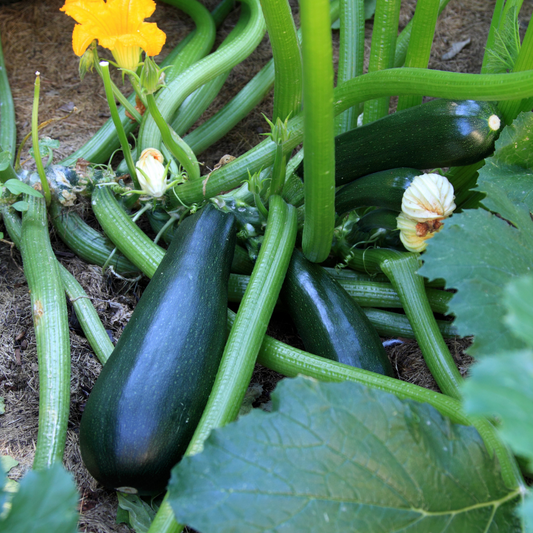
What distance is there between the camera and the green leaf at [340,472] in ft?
3.26

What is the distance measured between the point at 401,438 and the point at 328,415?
0.17m

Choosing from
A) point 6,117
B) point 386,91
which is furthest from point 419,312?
point 6,117

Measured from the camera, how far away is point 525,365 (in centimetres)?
75

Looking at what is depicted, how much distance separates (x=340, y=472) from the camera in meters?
1.04

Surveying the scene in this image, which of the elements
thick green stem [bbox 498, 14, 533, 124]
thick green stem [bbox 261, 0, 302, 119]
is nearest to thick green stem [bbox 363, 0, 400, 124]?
thick green stem [bbox 261, 0, 302, 119]

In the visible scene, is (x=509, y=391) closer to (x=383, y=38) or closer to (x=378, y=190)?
(x=378, y=190)

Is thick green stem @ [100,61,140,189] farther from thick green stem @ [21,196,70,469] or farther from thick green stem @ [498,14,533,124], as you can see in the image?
thick green stem @ [498,14,533,124]

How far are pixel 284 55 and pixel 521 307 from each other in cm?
139

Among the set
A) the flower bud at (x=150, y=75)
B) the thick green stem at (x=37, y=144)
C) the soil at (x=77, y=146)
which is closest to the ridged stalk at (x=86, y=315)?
the soil at (x=77, y=146)

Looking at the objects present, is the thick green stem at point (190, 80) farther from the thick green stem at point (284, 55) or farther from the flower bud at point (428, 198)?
the flower bud at point (428, 198)

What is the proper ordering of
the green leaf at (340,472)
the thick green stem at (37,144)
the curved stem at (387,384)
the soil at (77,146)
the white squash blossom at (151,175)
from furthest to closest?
the white squash blossom at (151,175) < the thick green stem at (37,144) < the soil at (77,146) < the curved stem at (387,384) < the green leaf at (340,472)

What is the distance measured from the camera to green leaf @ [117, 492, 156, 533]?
1.48 metres

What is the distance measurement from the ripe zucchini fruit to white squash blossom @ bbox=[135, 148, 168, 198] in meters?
0.36

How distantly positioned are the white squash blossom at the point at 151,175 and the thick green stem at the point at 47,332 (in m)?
0.44
